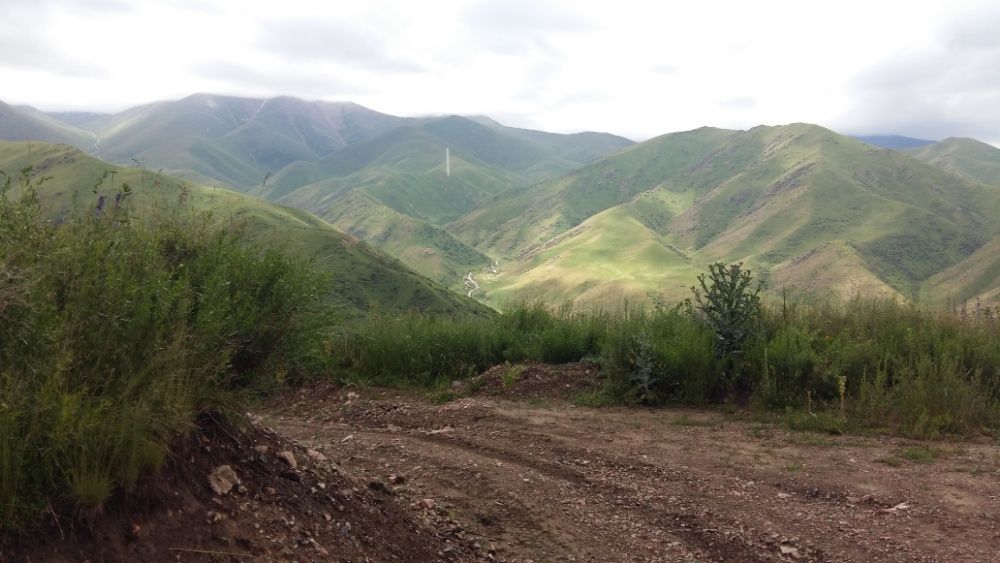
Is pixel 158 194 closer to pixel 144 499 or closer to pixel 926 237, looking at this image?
pixel 144 499

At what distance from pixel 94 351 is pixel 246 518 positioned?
129cm

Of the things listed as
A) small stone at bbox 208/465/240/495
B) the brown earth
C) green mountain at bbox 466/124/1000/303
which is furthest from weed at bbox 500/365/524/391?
green mountain at bbox 466/124/1000/303

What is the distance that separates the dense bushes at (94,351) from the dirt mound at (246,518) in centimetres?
16

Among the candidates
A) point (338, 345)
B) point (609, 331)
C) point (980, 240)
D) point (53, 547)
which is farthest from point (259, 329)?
point (980, 240)

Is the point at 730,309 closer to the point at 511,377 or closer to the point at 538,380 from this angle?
the point at 538,380

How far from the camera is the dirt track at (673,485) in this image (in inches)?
195

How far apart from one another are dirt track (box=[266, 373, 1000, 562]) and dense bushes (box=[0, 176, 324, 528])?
2.19 m

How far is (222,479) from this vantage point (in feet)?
13.0

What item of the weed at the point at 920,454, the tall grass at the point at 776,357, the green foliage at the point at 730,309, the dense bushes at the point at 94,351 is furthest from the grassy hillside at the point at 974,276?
the dense bushes at the point at 94,351

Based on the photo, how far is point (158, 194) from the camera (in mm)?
7402

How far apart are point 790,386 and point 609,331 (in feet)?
10.2

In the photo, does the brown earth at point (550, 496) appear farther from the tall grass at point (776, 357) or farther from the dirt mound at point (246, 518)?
the tall grass at point (776, 357)

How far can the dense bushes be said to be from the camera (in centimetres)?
303

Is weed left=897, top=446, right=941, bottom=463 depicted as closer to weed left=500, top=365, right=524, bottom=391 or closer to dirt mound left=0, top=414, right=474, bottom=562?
dirt mound left=0, top=414, right=474, bottom=562
